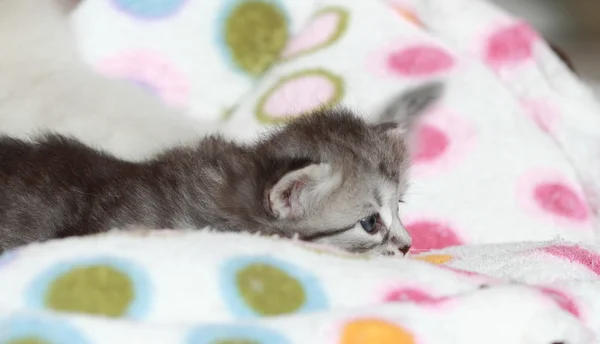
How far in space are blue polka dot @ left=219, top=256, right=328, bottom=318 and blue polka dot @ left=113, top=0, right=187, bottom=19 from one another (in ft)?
3.29

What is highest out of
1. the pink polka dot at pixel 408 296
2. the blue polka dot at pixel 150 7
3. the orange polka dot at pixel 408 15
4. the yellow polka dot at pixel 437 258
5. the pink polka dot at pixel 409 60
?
the blue polka dot at pixel 150 7

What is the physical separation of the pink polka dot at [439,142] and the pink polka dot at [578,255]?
426 mm

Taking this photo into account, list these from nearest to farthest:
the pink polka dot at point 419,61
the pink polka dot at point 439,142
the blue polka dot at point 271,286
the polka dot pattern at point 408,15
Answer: the blue polka dot at point 271,286 < the pink polka dot at point 439,142 < the pink polka dot at point 419,61 < the polka dot pattern at point 408,15

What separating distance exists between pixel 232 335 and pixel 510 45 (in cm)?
125

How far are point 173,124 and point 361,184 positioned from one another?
57 centimetres

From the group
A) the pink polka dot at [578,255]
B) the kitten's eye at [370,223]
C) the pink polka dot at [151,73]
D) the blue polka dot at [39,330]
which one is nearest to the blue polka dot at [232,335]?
the blue polka dot at [39,330]

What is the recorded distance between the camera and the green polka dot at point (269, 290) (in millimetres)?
874

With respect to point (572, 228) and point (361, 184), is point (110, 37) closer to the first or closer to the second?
point (361, 184)

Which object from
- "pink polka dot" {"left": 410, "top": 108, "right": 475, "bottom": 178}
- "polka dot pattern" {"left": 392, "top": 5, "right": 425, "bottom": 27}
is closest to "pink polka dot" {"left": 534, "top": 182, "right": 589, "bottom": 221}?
"pink polka dot" {"left": 410, "top": 108, "right": 475, "bottom": 178}

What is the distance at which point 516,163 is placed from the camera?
1622 millimetres

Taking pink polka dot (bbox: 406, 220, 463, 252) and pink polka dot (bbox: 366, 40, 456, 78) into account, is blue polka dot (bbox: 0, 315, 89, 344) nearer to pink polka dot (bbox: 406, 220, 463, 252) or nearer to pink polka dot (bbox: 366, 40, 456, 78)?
pink polka dot (bbox: 406, 220, 463, 252)

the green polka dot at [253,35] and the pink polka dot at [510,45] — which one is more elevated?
the green polka dot at [253,35]

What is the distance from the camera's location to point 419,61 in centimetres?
173

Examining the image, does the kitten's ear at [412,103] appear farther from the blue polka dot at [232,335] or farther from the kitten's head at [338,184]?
the blue polka dot at [232,335]
